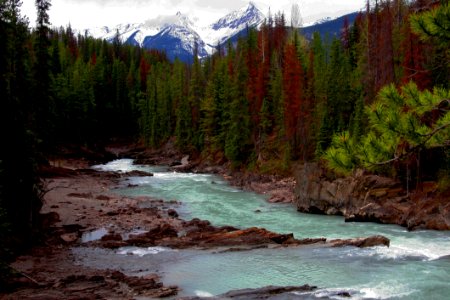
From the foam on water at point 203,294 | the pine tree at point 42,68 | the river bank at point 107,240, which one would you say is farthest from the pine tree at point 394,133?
the pine tree at point 42,68

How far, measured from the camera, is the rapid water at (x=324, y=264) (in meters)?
17.7

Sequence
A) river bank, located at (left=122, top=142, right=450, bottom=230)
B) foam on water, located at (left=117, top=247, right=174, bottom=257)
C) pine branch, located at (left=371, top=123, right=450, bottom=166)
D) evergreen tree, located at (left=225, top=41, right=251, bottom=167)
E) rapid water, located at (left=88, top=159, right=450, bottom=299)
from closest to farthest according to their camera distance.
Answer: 1. pine branch, located at (left=371, top=123, right=450, bottom=166)
2. rapid water, located at (left=88, top=159, right=450, bottom=299)
3. foam on water, located at (left=117, top=247, right=174, bottom=257)
4. river bank, located at (left=122, top=142, right=450, bottom=230)
5. evergreen tree, located at (left=225, top=41, right=251, bottom=167)

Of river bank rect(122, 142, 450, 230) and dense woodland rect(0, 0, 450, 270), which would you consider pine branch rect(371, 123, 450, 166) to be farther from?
river bank rect(122, 142, 450, 230)

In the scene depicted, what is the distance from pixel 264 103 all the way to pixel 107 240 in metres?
36.9

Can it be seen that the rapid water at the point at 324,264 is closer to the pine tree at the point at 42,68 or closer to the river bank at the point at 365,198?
the river bank at the point at 365,198

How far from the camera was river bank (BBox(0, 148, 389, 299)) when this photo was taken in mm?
18188

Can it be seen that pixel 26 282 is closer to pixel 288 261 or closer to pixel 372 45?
pixel 288 261

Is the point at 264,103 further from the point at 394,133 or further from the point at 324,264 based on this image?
the point at 394,133

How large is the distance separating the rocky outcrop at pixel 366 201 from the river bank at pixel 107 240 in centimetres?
641

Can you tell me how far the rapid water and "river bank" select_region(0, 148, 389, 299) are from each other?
44.1 inches

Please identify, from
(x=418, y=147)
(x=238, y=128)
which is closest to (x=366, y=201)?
(x=418, y=147)

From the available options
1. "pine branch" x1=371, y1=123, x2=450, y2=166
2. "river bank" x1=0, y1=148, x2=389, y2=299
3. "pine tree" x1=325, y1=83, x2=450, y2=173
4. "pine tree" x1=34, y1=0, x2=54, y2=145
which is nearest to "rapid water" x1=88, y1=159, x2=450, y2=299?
"river bank" x1=0, y1=148, x2=389, y2=299

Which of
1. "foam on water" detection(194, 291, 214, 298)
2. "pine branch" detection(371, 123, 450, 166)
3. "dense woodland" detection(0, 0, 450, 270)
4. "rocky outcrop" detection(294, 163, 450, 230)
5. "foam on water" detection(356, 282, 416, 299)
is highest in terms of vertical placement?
"dense woodland" detection(0, 0, 450, 270)

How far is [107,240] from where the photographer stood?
26344mm
